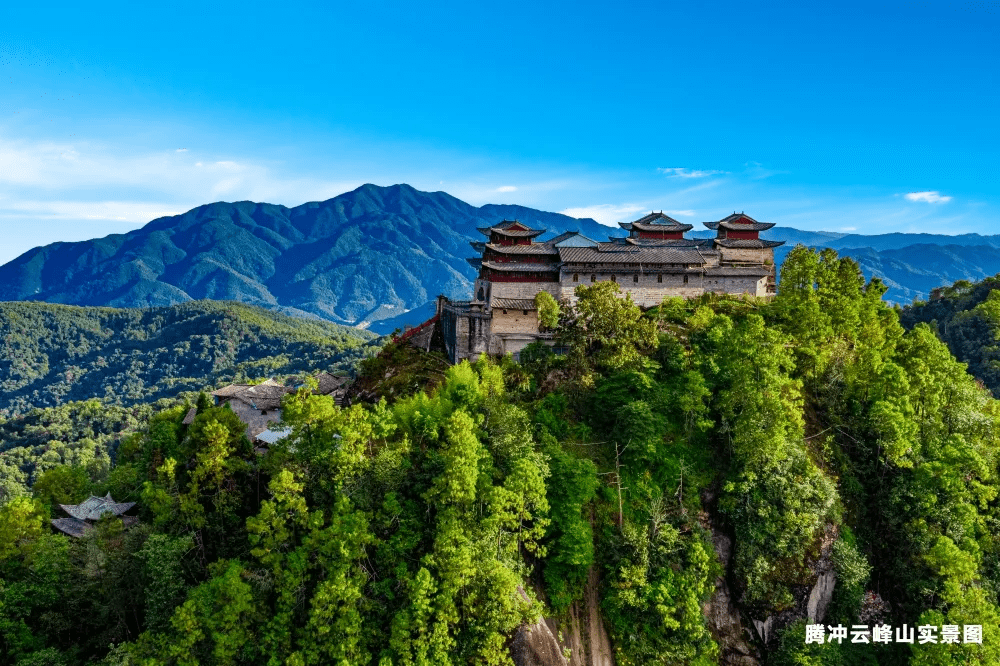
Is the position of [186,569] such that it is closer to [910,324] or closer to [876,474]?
[876,474]

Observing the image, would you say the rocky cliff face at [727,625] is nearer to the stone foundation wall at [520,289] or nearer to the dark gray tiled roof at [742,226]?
the stone foundation wall at [520,289]

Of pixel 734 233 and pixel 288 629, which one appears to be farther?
pixel 734 233

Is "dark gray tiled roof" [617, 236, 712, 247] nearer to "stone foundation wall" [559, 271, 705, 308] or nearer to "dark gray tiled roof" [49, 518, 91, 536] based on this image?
"stone foundation wall" [559, 271, 705, 308]

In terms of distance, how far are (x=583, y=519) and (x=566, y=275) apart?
89.2 feet

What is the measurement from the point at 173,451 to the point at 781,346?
49.7m

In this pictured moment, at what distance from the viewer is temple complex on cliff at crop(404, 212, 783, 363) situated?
56.7 metres

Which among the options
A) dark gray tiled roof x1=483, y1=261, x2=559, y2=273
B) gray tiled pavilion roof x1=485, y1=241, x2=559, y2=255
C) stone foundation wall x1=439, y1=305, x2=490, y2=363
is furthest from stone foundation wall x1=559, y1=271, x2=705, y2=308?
stone foundation wall x1=439, y1=305, x2=490, y2=363

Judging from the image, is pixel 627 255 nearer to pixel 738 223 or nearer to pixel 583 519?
pixel 738 223

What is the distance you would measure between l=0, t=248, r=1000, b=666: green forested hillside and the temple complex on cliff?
7762 millimetres

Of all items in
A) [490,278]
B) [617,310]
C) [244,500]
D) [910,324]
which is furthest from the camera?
[910,324]

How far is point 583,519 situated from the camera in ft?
128

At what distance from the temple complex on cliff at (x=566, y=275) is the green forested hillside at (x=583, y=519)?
776 centimetres

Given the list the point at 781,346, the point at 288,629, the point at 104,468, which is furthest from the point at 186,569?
the point at 104,468

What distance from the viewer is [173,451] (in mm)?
53250
